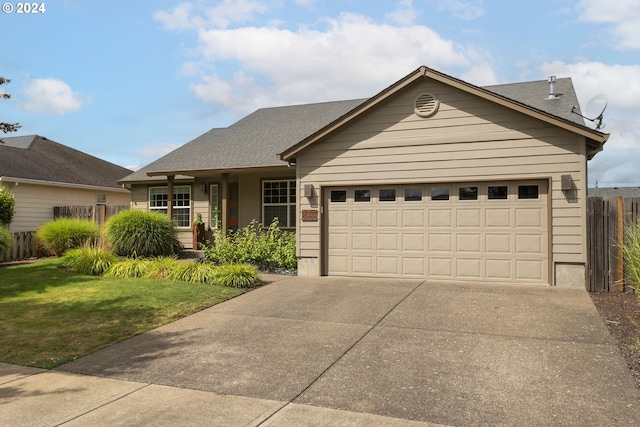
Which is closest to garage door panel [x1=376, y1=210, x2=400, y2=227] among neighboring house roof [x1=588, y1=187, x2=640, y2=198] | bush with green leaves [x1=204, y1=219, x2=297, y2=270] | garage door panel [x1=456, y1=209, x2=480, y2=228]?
garage door panel [x1=456, y1=209, x2=480, y2=228]

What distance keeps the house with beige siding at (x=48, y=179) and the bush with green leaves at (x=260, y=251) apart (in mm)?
10982

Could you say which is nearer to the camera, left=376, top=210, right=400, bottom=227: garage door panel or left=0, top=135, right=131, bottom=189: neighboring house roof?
left=376, top=210, right=400, bottom=227: garage door panel

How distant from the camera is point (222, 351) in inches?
232

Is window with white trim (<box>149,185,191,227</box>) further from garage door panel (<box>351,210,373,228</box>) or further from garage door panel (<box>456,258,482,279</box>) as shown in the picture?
garage door panel (<box>456,258,482,279</box>)

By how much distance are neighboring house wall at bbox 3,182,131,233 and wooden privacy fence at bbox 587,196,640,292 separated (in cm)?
2036

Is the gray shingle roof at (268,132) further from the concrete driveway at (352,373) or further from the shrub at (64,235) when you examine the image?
the concrete driveway at (352,373)

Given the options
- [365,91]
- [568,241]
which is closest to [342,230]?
[568,241]

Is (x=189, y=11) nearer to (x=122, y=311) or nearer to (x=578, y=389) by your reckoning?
(x=122, y=311)

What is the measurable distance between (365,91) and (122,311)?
15224 mm

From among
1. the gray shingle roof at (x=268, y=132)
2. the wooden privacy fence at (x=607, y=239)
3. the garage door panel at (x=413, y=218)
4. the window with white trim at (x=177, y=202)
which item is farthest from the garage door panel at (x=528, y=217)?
the window with white trim at (x=177, y=202)

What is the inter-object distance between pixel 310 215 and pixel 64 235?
366 inches

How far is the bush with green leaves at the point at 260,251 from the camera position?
40.5 ft

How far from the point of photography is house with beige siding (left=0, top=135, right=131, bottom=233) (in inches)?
760

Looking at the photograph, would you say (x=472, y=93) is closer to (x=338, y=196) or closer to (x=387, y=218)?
(x=387, y=218)
